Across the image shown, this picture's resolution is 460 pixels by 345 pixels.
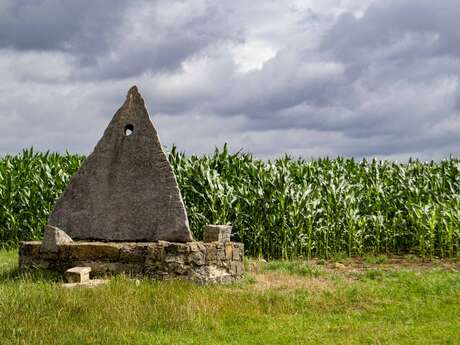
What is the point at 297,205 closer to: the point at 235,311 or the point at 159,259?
the point at 159,259

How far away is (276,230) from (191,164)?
10.9 feet

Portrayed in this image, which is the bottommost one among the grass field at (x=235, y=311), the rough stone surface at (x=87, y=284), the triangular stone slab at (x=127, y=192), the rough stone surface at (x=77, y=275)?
the grass field at (x=235, y=311)

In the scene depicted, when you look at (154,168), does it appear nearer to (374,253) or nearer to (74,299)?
(74,299)

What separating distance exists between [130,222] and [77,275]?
164 cm

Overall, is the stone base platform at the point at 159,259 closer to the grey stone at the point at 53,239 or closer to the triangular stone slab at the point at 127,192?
the grey stone at the point at 53,239

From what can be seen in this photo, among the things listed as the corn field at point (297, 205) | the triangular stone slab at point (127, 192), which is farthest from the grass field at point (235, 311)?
the corn field at point (297, 205)

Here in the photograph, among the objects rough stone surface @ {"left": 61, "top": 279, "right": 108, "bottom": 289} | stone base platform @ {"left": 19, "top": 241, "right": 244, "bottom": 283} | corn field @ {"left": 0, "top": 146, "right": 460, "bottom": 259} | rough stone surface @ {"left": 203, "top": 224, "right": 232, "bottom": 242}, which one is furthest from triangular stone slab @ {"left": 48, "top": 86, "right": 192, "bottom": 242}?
corn field @ {"left": 0, "top": 146, "right": 460, "bottom": 259}

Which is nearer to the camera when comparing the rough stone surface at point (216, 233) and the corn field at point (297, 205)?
the rough stone surface at point (216, 233)

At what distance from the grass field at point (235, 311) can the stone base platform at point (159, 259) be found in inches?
16.1

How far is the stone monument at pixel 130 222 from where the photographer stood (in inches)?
470

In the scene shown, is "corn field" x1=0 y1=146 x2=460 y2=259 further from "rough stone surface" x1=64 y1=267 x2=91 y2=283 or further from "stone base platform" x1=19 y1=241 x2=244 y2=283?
"rough stone surface" x1=64 y1=267 x2=91 y2=283

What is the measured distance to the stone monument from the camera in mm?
11938

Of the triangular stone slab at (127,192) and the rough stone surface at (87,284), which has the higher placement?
the triangular stone slab at (127,192)

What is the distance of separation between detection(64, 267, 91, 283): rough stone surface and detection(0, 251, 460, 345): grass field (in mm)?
417
